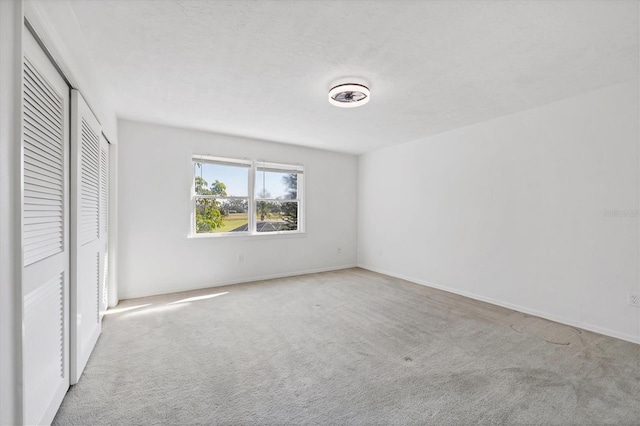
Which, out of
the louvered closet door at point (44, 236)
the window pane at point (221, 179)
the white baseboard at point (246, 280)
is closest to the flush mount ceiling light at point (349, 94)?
the louvered closet door at point (44, 236)

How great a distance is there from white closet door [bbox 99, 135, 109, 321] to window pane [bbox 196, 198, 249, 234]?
1.29 metres

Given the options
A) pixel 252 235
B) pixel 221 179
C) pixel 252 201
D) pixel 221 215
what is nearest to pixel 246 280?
pixel 252 235

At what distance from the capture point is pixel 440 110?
11.6ft

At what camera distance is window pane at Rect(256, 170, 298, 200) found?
5.00 m

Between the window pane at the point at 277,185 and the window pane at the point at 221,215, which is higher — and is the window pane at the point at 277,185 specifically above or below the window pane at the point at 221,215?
above

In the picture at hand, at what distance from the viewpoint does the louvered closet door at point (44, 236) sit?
1351 millimetres

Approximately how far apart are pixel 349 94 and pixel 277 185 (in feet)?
8.83

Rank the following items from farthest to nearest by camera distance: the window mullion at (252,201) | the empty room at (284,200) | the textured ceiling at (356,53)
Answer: the window mullion at (252,201), the textured ceiling at (356,53), the empty room at (284,200)

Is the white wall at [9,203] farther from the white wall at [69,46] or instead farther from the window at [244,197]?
the window at [244,197]

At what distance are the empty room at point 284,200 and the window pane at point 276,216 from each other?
0.13 metres

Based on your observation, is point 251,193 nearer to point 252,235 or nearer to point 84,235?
point 252,235

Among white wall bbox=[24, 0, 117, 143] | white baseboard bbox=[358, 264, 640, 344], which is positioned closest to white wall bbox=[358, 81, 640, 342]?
white baseboard bbox=[358, 264, 640, 344]

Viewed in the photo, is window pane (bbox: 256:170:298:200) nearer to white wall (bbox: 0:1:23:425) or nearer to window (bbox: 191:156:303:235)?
window (bbox: 191:156:303:235)

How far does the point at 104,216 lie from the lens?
3119 mm
